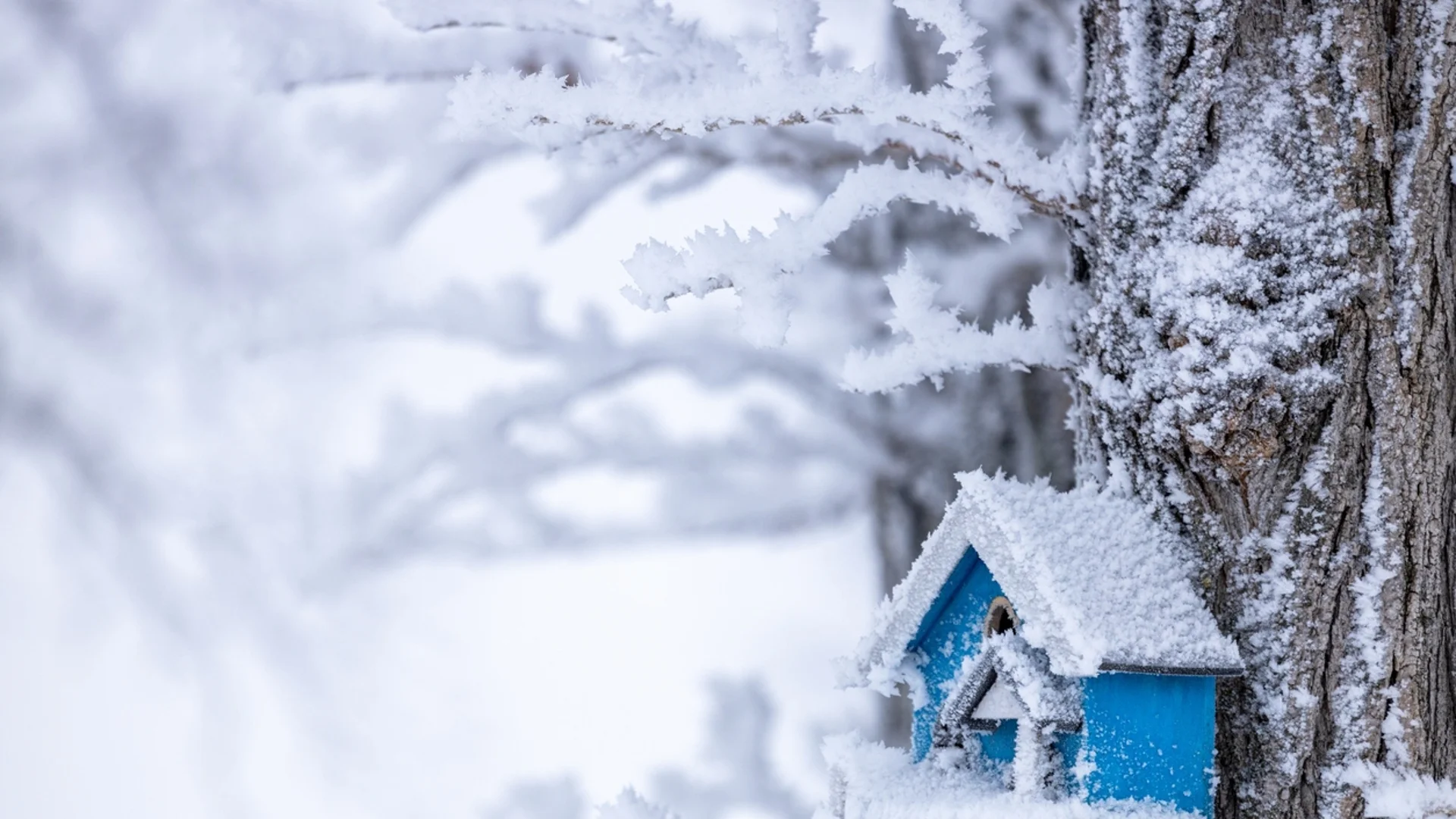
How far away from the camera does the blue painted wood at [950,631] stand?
829 mm

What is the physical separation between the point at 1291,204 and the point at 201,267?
266 cm

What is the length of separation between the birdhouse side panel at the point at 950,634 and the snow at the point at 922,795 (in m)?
0.04

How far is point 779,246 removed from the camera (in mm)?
807

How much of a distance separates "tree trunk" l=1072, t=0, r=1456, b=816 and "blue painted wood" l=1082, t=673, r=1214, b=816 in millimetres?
56

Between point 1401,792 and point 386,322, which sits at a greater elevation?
point 386,322

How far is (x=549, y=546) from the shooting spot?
193 cm

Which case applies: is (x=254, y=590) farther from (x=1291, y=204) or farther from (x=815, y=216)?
(x=1291, y=204)

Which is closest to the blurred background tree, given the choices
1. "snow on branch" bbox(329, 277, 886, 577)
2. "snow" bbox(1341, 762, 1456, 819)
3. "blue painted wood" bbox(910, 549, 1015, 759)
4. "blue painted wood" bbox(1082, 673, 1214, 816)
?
"snow on branch" bbox(329, 277, 886, 577)

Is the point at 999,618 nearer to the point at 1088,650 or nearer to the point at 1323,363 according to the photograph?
the point at 1088,650

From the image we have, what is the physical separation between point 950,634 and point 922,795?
0.47 feet

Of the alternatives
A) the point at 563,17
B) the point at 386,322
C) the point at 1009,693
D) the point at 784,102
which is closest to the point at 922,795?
the point at 1009,693

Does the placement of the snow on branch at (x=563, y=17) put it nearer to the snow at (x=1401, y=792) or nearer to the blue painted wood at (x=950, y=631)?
the blue painted wood at (x=950, y=631)

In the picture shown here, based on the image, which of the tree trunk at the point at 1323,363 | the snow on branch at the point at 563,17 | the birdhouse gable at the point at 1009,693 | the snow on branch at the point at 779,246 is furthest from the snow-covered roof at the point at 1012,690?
the snow on branch at the point at 563,17

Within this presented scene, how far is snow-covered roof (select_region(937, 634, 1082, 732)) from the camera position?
716 millimetres
